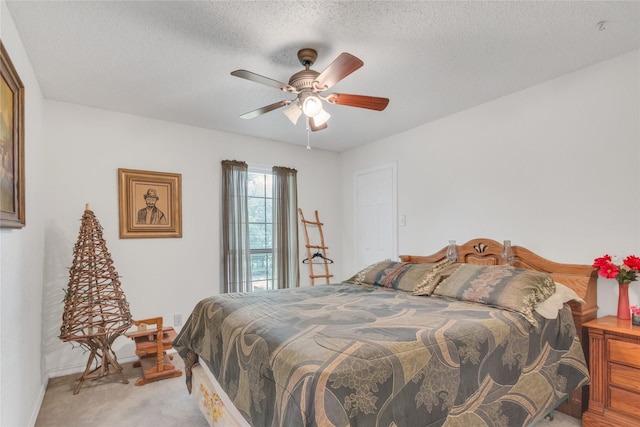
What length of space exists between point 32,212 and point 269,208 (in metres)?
2.51

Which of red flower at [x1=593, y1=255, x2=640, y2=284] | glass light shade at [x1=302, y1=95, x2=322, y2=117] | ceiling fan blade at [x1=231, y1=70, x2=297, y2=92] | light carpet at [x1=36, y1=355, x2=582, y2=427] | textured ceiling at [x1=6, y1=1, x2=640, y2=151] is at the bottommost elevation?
light carpet at [x1=36, y1=355, x2=582, y2=427]

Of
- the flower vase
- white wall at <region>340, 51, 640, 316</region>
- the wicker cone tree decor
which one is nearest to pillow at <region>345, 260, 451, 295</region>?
white wall at <region>340, 51, 640, 316</region>

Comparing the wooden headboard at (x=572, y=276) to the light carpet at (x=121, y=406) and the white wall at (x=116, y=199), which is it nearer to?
the light carpet at (x=121, y=406)

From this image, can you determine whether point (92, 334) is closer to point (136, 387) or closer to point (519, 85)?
point (136, 387)

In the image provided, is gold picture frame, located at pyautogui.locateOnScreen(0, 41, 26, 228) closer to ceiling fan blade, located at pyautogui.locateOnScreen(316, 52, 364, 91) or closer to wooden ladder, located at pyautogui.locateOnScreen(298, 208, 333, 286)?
ceiling fan blade, located at pyautogui.locateOnScreen(316, 52, 364, 91)

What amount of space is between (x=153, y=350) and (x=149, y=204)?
4.94 feet

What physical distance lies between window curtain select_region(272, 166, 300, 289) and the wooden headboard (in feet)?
7.46

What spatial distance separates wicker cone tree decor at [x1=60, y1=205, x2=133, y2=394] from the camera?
282 cm

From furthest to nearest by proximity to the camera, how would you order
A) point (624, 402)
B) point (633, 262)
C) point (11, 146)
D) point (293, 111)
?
point (293, 111) → point (633, 262) → point (624, 402) → point (11, 146)

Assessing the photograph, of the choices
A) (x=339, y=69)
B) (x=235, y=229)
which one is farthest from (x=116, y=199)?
(x=339, y=69)

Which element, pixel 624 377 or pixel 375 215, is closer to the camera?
pixel 624 377

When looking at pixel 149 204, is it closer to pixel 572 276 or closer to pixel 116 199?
pixel 116 199

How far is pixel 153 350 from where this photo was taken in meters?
3.07

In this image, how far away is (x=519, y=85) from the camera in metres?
2.91
